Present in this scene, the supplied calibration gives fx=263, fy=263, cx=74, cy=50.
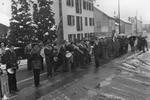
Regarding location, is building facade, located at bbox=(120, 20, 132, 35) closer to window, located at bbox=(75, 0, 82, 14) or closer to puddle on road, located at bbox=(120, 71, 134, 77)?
window, located at bbox=(75, 0, 82, 14)

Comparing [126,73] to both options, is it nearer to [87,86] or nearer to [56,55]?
[56,55]

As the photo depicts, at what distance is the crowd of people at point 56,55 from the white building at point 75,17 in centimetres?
991

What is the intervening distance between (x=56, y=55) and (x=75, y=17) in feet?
70.9

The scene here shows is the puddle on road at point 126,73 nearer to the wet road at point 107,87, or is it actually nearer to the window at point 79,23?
the wet road at point 107,87

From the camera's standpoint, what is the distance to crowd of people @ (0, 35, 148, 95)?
30.6ft

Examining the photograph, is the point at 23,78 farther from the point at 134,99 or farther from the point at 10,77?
the point at 134,99

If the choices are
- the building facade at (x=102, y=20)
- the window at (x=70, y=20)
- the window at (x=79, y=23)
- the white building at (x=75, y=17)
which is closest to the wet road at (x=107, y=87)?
the white building at (x=75, y=17)

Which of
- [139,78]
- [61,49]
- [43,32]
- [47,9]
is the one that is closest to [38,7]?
[47,9]

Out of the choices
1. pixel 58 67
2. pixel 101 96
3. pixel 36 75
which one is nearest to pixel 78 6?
pixel 58 67

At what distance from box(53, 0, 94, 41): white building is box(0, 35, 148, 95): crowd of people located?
9912 mm

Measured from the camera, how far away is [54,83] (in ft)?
35.6

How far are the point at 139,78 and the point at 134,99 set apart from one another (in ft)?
12.5

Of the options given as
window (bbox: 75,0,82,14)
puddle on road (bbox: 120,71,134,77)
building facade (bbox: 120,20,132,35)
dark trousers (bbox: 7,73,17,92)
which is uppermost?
window (bbox: 75,0,82,14)

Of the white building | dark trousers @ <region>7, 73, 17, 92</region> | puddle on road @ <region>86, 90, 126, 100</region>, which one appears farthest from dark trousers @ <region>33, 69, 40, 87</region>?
the white building
